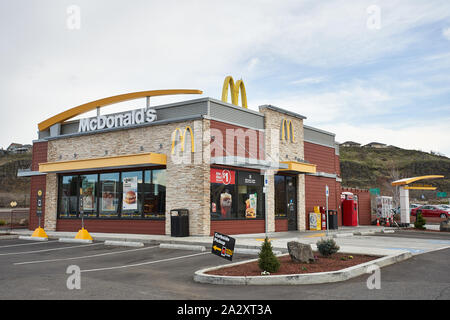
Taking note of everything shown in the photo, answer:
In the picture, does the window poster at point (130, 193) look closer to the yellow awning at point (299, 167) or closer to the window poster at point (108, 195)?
the window poster at point (108, 195)

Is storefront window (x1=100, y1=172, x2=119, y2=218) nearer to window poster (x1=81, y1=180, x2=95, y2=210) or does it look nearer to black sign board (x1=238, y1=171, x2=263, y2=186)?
window poster (x1=81, y1=180, x2=95, y2=210)

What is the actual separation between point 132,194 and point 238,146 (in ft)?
18.4

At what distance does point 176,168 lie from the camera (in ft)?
59.3

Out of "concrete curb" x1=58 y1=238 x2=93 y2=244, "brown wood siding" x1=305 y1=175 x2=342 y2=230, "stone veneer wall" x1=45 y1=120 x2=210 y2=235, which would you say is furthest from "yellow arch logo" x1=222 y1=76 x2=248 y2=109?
"concrete curb" x1=58 y1=238 x2=93 y2=244

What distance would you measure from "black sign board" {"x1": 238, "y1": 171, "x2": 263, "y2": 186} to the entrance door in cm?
269

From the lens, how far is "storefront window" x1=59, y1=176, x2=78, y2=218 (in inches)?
862

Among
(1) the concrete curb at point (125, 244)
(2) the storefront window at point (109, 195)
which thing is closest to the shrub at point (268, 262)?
(1) the concrete curb at point (125, 244)

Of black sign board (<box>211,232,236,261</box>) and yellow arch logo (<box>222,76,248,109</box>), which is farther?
yellow arch logo (<box>222,76,248,109</box>)

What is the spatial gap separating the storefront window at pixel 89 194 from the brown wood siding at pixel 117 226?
1.57 feet

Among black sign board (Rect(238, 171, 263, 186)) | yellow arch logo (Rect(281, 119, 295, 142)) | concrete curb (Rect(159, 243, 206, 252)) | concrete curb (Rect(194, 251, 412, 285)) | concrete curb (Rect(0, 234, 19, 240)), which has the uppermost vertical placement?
yellow arch logo (Rect(281, 119, 295, 142))

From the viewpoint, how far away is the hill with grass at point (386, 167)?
85375 millimetres

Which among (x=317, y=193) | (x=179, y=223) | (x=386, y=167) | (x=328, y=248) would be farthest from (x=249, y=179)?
(x=386, y=167)

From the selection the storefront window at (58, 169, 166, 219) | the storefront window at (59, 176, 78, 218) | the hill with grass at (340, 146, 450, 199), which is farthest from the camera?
the hill with grass at (340, 146, 450, 199)

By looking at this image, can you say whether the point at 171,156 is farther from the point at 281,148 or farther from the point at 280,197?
the point at 280,197
